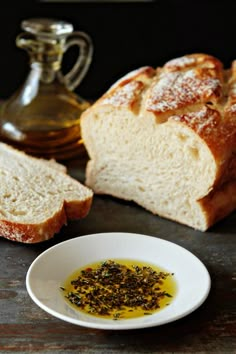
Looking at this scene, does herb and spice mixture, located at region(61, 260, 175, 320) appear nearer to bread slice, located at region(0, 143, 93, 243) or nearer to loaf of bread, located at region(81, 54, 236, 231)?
bread slice, located at region(0, 143, 93, 243)

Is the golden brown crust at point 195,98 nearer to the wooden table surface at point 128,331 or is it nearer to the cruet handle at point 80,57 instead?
the wooden table surface at point 128,331

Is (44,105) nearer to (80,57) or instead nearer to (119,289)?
(80,57)

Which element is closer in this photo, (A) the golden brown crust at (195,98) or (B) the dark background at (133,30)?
(A) the golden brown crust at (195,98)

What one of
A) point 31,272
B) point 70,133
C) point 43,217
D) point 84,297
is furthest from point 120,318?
point 70,133

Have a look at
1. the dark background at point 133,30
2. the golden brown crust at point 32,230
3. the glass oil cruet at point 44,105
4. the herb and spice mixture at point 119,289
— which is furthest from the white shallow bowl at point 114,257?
the dark background at point 133,30

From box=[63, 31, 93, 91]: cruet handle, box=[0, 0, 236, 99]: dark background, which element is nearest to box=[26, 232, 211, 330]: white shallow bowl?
box=[63, 31, 93, 91]: cruet handle

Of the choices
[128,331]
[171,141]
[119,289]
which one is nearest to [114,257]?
[119,289]
